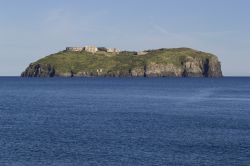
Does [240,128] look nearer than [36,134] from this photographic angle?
No

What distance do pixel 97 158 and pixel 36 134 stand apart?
26.8 m

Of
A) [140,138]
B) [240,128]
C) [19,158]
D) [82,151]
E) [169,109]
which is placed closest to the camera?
[19,158]

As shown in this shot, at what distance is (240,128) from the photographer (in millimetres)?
114188

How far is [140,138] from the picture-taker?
328ft

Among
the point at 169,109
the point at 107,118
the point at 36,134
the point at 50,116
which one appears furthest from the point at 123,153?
the point at 169,109

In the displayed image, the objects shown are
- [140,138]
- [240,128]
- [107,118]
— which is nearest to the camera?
[140,138]

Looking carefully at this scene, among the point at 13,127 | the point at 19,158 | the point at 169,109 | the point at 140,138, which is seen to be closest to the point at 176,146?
the point at 140,138

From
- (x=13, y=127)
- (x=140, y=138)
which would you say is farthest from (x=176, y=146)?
(x=13, y=127)

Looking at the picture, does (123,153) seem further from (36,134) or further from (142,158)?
(36,134)

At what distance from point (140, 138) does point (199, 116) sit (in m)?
43.6

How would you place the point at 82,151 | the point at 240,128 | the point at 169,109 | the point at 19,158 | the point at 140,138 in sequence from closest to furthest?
the point at 19,158 → the point at 82,151 → the point at 140,138 → the point at 240,128 → the point at 169,109

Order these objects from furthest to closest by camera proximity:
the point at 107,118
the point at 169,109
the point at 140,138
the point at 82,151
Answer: the point at 169,109, the point at 107,118, the point at 140,138, the point at 82,151

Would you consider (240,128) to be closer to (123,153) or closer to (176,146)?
(176,146)

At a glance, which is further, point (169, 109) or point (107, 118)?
point (169, 109)
